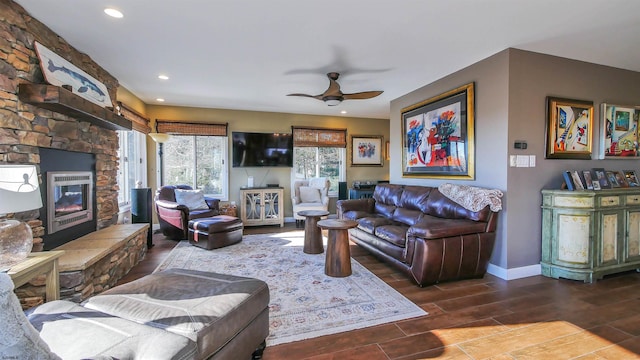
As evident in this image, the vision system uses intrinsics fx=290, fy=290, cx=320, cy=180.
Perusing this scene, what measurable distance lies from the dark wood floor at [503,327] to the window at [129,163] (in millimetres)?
4026

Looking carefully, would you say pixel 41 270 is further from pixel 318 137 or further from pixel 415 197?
pixel 318 137

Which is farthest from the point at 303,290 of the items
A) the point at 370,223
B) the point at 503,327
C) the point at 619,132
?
the point at 619,132

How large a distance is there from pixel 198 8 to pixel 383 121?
17.8 feet

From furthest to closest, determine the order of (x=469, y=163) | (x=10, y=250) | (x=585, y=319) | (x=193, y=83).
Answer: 1. (x=193, y=83)
2. (x=469, y=163)
3. (x=585, y=319)
4. (x=10, y=250)

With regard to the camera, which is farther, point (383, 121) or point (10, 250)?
point (383, 121)

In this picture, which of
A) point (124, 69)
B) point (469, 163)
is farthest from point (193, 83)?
point (469, 163)

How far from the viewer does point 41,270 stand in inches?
74.9

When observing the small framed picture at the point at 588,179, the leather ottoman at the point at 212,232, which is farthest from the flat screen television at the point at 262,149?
the small framed picture at the point at 588,179

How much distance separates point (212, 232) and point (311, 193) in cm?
249

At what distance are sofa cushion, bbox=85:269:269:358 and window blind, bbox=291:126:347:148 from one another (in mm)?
4750

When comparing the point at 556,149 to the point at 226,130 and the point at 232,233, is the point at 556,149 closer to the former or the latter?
the point at 232,233

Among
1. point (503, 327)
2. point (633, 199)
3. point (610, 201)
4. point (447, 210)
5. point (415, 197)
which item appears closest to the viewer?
point (503, 327)

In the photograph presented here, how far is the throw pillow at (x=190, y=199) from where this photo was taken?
192 inches

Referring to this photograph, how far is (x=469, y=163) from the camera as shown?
3.55 metres
